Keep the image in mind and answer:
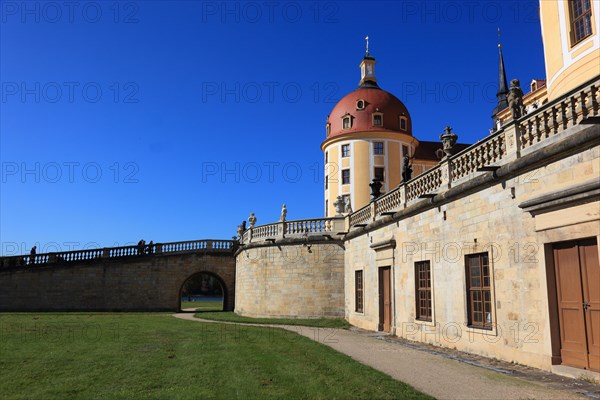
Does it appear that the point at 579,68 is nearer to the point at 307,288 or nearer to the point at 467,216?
the point at 467,216

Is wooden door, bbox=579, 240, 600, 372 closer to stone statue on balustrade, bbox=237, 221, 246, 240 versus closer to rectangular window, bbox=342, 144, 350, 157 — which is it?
stone statue on balustrade, bbox=237, 221, 246, 240

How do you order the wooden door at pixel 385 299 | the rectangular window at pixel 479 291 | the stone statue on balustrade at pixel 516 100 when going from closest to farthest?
the stone statue on balustrade at pixel 516 100
the rectangular window at pixel 479 291
the wooden door at pixel 385 299

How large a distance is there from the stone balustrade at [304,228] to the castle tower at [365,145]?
14.9m

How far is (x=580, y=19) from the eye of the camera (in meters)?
13.5

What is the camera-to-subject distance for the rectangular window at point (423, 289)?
13873 mm

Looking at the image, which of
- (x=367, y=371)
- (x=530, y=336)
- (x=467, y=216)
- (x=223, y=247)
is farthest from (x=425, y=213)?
(x=223, y=247)

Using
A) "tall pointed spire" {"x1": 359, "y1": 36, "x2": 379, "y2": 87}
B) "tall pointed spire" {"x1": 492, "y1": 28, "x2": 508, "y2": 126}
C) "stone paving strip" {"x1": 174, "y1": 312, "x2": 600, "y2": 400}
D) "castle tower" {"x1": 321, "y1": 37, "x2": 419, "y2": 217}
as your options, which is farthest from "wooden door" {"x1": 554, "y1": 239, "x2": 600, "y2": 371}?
"tall pointed spire" {"x1": 492, "y1": 28, "x2": 508, "y2": 126}

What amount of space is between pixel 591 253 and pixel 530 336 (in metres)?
2.23

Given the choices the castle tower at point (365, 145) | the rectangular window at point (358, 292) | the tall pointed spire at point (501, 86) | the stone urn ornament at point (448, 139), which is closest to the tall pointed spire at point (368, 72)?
the castle tower at point (365, 145)

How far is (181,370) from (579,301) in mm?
Answer: 7283

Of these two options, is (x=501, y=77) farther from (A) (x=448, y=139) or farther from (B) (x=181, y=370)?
(B) (x=181, y=370)

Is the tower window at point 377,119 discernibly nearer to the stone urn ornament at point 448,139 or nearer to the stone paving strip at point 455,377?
the stone urn ornament at point 448,139

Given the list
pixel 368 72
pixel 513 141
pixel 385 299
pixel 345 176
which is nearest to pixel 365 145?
pixel 345 176

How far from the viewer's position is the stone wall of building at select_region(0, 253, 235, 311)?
102 feet
